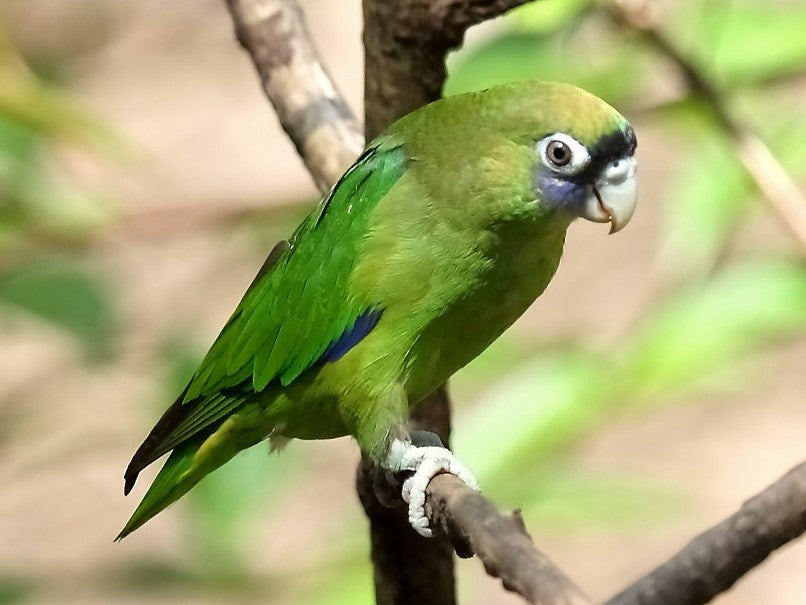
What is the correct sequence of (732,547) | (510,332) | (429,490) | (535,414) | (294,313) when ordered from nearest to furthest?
(732,547) < (429,490) < (294,313) < (535,414) < (510,332)

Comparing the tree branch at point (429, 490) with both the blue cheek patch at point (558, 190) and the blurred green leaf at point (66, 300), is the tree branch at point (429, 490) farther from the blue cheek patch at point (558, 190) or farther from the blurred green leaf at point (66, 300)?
the blurred green leaf at point (66, 300)

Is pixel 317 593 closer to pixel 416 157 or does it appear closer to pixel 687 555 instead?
pixel 416 157

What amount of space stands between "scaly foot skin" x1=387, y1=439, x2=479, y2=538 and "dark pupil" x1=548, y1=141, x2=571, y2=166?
1.02 feet

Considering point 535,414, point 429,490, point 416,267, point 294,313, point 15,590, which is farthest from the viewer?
point 15,590

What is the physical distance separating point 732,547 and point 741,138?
2.62ft

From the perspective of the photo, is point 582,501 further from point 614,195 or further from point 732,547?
point 732,547

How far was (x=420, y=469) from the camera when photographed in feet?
3.69

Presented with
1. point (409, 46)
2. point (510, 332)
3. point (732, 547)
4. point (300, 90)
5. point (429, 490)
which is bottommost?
point (732, 547)

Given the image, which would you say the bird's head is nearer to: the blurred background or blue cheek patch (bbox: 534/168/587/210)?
blue cheek patch (bbox: 534/168/587/210)

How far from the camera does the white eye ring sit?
107 cm

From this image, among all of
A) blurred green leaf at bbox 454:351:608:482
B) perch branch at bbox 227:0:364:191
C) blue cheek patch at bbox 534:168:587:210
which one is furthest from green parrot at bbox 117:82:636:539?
blurred green leaf at bbox 454:351:608:482

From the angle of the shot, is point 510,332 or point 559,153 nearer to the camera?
point 559,153

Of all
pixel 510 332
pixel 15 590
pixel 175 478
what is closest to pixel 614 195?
pixel 175 478

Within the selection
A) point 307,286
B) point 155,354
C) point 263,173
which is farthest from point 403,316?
point 263,173
